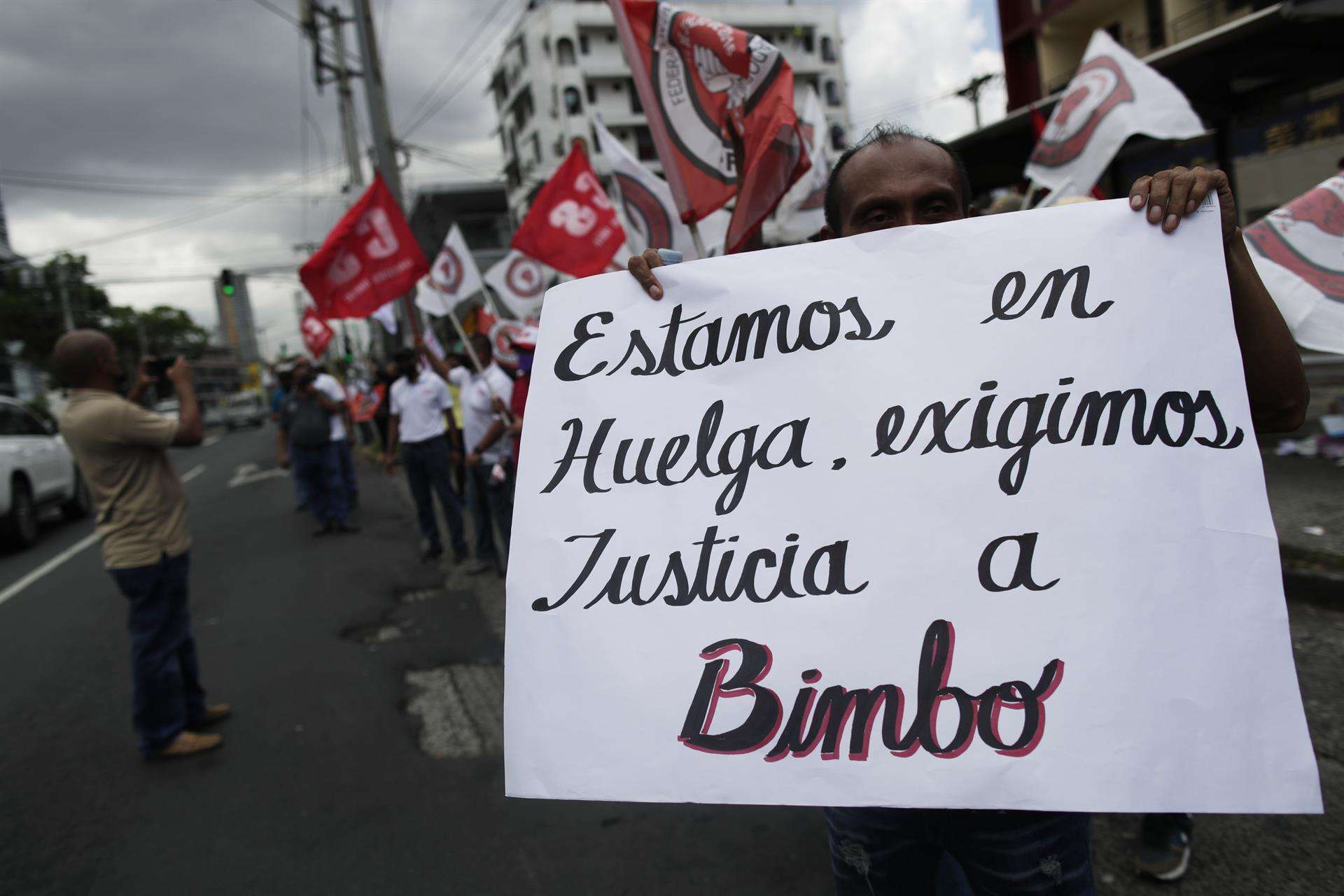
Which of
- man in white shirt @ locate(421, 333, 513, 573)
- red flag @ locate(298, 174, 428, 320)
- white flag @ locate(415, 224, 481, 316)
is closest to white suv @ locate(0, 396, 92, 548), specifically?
white flag @ locate(415, 224, 481, 316)

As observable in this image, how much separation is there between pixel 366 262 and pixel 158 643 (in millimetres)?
3286

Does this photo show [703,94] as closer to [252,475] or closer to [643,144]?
[252,475]

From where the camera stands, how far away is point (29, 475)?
1004cm

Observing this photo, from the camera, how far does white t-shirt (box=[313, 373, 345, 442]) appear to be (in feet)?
29.1

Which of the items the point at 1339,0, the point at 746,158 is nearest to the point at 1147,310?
the point at 746,158

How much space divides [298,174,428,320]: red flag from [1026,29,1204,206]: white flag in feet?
13.7

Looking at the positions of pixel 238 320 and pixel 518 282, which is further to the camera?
pixel 238 320

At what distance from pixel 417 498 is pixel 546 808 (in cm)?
476

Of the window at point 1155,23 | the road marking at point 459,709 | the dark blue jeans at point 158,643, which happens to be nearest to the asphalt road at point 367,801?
the road marking at point 459,709

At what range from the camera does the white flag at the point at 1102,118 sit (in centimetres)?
481

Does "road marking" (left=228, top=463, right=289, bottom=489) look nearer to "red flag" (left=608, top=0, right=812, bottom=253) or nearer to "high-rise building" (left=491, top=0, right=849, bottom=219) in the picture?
"red flag" (left=608, top=0, right=812, bottom=253)

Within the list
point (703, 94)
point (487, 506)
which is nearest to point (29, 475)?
point (487, 506)

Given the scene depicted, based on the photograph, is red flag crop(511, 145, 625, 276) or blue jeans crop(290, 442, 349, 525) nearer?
red flag crop(511, 145, 625, 276)

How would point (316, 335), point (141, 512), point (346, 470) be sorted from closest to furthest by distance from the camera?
point (141, 512)
point (346, 470)
point (316, 335)
